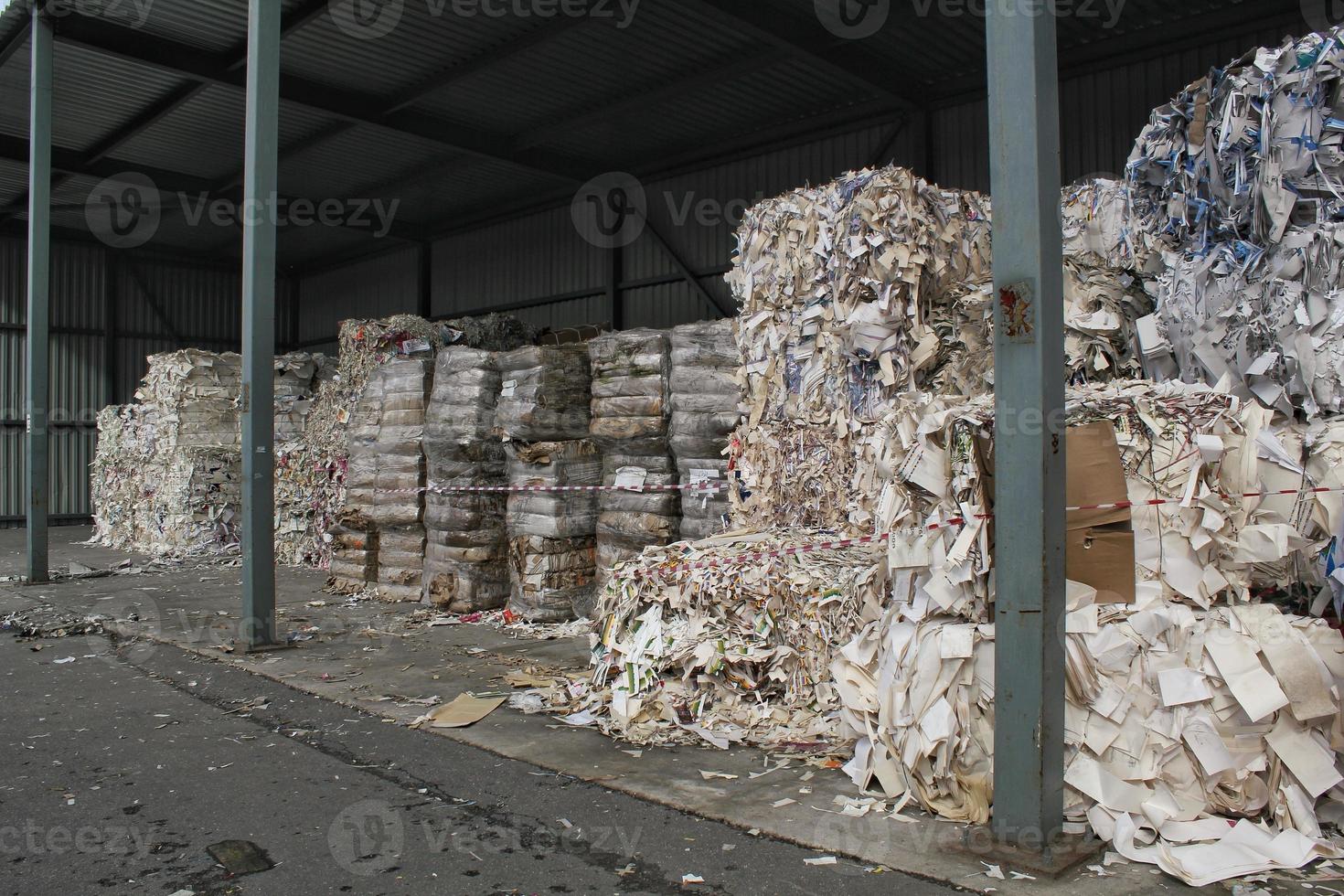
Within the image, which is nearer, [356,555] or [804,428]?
[804,428]

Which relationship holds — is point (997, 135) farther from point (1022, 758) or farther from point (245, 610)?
point (245, 610)

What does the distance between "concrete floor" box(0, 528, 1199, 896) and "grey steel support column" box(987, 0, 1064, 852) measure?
0.35 metres

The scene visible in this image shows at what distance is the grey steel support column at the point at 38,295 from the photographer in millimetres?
11664

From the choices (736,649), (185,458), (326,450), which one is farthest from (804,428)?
(185,458)

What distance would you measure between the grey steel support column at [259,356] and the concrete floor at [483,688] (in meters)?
0.53

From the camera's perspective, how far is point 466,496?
29.6 ft

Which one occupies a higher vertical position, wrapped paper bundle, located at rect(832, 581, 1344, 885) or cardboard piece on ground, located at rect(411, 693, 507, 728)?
wrapped paper bundle, located at rect(832, 581, 1344, 885)

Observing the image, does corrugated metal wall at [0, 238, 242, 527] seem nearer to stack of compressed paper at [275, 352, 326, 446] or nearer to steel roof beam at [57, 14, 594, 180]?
steel roof beam at [57, 14, 594, 180]

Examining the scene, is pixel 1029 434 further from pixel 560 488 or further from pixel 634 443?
pixel 560 488

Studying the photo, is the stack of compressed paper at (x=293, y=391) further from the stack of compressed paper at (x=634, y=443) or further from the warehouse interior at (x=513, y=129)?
the stack of compressed paper at (x=634, y=443)

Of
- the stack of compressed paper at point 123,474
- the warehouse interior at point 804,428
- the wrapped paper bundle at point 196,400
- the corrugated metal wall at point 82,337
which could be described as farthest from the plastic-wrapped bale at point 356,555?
the corrugated metal wall at point 82,337

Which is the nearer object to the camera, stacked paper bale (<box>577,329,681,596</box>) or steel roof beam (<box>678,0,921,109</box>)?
stacked paper bale (<box>577,329,681,596</box>)

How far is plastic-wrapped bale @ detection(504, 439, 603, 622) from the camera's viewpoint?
8.41 metres

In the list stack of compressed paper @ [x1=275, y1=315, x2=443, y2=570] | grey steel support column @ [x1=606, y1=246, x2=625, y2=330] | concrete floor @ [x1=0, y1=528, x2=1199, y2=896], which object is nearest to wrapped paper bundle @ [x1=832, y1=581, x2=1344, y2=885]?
concrete floor @ [x1=0, y1=528, x2=1199, y2=896]
